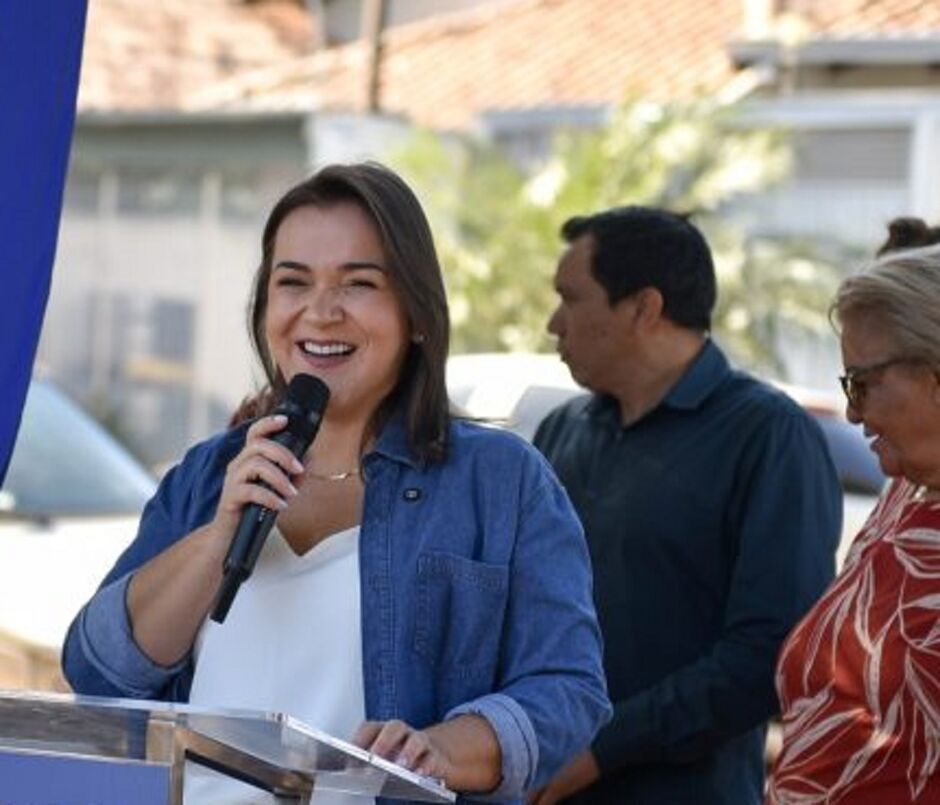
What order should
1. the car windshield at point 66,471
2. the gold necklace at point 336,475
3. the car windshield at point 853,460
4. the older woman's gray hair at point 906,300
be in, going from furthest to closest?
the car windshield at point 853,460 → the car windshield at point 66,471 → the older woman's gray hair at point 906,300 → the gold necklace at point 336,475

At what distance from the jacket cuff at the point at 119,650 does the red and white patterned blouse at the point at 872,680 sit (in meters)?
1.00

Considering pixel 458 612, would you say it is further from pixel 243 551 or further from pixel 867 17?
pixel 867 17

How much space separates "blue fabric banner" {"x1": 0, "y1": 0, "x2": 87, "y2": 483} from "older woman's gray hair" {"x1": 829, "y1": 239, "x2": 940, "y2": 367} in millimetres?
1204

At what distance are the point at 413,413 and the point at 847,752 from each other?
85 cm

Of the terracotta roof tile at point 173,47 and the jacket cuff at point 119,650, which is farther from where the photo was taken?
the terracotta roof tile at point 173,47

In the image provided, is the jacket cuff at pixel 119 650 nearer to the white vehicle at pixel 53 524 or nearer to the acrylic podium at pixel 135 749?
the acrylic podium at pixel 135 749

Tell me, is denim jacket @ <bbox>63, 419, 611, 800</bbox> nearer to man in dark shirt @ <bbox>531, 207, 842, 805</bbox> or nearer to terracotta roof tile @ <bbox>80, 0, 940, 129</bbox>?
man in dark shirt @ <bbox>531, 207, 842, 805</bbox>

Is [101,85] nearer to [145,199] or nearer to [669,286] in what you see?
[145,199]

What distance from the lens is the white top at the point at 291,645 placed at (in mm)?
3096

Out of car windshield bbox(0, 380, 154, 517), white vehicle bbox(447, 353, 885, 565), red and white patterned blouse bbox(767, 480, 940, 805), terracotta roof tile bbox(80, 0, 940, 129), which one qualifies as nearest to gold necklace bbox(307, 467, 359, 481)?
red and white patterned blouse bbox(767, 480, 940, 805)

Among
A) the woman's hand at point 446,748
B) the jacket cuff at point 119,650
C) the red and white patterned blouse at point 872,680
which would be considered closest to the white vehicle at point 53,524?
the red and white patterned blouse at point 872,680

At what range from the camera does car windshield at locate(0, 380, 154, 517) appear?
9195 mm

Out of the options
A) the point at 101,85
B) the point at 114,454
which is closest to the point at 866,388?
the point at 114,454

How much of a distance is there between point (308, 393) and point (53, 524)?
5975 millimetres
